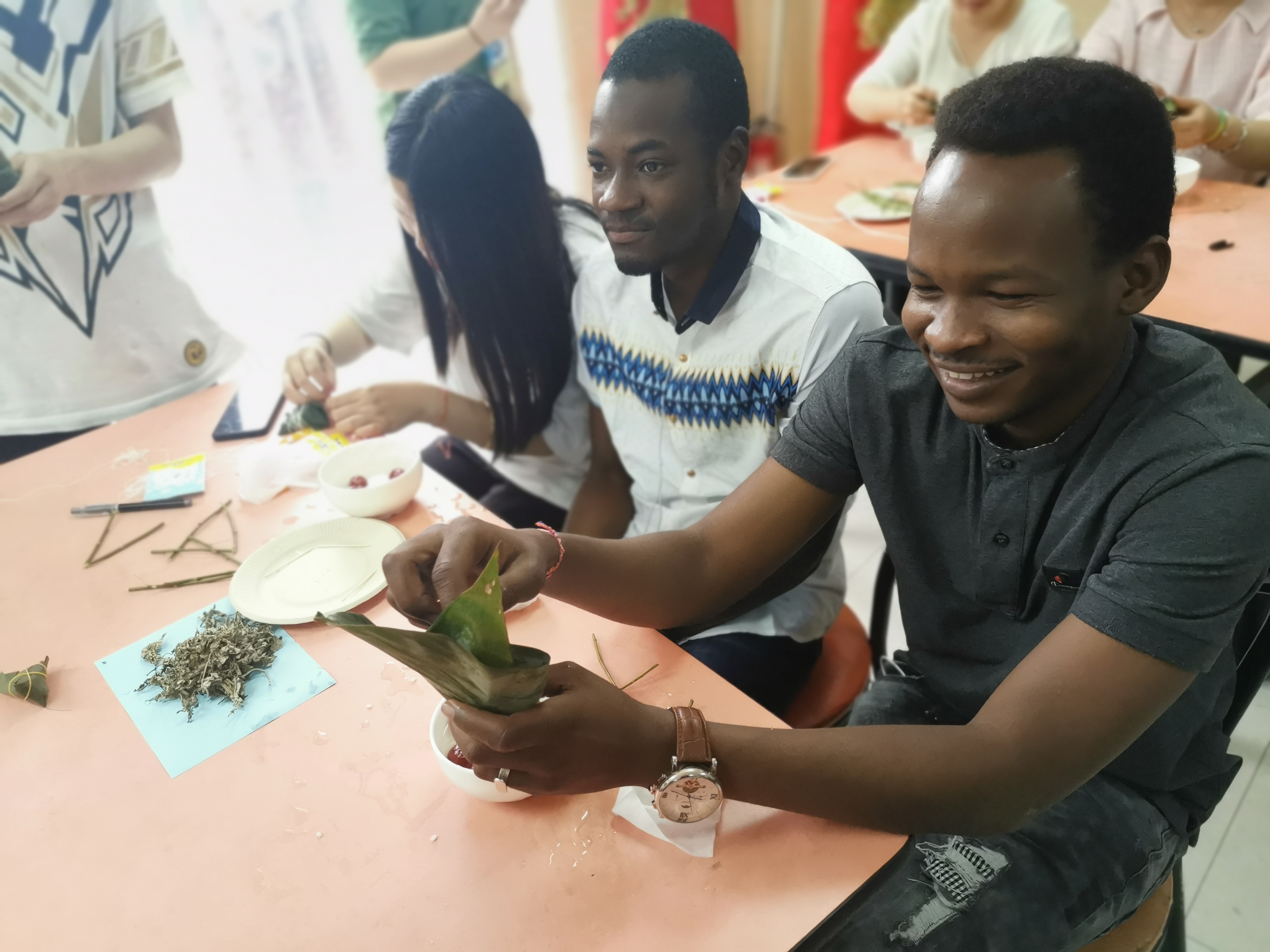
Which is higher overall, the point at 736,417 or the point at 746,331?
the point at 746,331

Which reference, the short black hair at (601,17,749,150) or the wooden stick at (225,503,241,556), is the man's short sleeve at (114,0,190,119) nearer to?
the wooden stick at (225,503,241,556)

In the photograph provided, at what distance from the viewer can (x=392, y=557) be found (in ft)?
3.05

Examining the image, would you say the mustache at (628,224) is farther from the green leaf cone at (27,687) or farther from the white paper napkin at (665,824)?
the green leaf cone at (27,687)

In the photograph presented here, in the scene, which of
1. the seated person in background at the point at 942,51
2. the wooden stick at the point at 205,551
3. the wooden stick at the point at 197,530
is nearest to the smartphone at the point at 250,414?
the wooden stick at the point at 197,530

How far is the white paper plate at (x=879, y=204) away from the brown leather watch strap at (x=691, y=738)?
5.72 feet

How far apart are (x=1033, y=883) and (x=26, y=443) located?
85.2 inches

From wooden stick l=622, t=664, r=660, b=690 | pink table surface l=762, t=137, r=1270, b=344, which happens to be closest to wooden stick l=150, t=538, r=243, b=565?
wooden stick l=622, t=664, r=660, b=690

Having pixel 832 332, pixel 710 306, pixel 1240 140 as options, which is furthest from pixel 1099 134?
pixel 1240 140

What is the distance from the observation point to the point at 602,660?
0.98 m

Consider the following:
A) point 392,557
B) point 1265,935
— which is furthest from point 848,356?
point 1265,935

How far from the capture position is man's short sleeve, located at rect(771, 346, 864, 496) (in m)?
1.04

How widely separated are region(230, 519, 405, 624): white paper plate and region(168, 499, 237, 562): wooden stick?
0.36ft

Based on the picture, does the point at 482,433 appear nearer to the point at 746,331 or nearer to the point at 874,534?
the point at 746,331

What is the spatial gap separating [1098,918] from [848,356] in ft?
2.36
